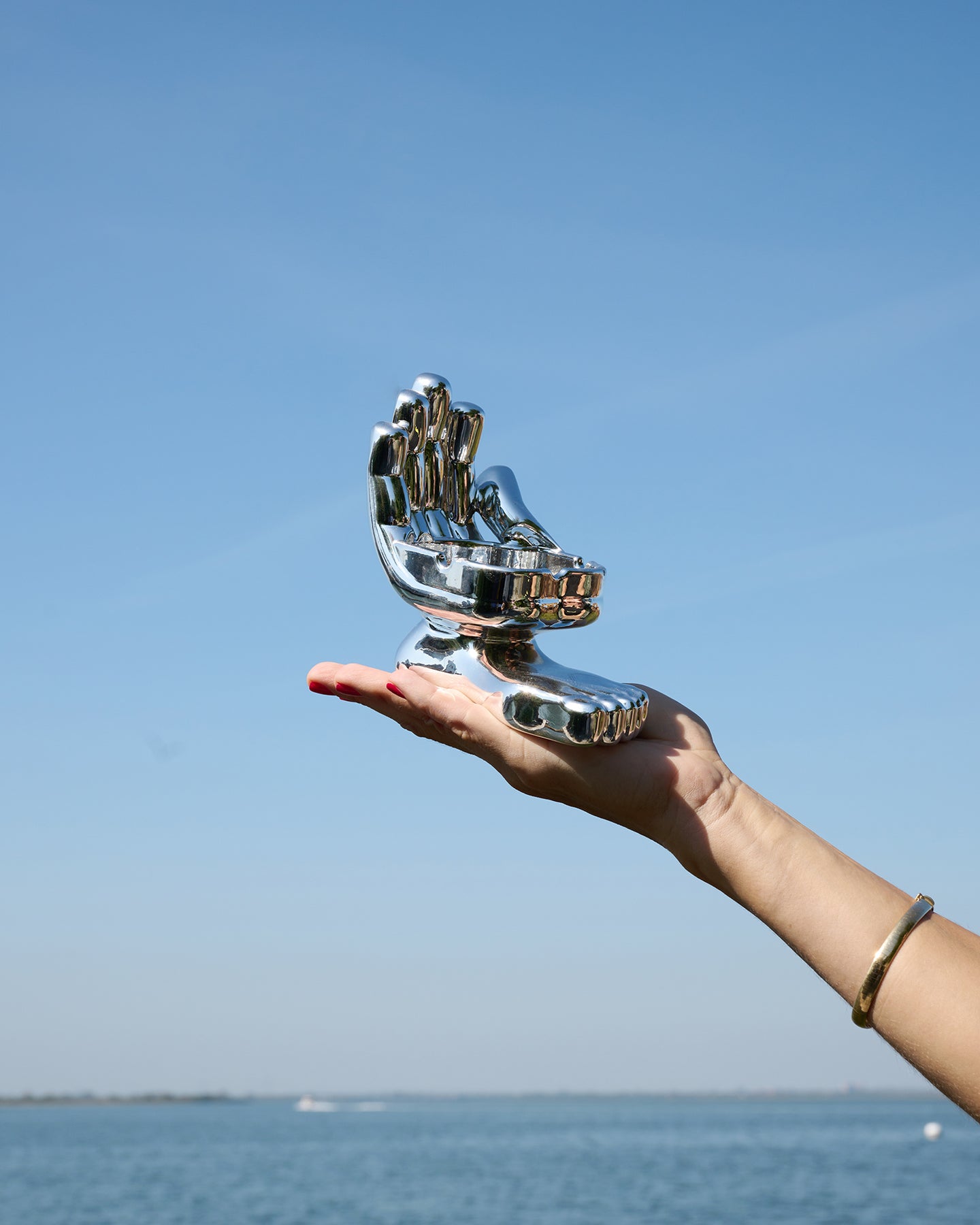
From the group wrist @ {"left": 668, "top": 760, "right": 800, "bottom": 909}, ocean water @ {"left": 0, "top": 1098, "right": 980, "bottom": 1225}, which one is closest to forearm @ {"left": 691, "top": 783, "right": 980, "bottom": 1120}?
wrist @ {"left": 668, "top": 760, "right": 800, "bottom": 909}

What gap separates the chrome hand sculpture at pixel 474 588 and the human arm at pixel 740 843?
0.08 metres

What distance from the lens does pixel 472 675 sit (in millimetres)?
2783

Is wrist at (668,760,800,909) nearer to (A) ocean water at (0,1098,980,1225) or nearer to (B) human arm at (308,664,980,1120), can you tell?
(B) human arm at (308,664,980,1120)

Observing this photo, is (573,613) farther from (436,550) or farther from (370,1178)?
(370,1178)

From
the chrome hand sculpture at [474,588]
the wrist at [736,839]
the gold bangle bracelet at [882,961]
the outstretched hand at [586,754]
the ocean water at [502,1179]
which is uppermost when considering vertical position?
the chrome hand sculpture at [474,588]

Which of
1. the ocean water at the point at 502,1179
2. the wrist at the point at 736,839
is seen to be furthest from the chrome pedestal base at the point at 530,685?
the ocean water at the point at 502,1179

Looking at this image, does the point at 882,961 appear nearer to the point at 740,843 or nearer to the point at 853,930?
the point at 853,930

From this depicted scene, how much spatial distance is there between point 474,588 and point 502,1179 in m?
68.3

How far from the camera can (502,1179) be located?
211 feet

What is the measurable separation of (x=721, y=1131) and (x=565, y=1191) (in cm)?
7581

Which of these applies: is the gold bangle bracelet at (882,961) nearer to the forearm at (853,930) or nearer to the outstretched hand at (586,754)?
the forearm at (853,930)

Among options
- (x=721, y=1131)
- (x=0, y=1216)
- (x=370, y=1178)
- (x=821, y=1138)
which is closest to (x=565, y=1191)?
(x=370, y=1178)

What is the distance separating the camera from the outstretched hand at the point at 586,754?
2.51m

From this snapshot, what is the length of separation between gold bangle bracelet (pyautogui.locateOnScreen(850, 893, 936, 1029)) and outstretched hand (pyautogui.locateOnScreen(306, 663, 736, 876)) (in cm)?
41
